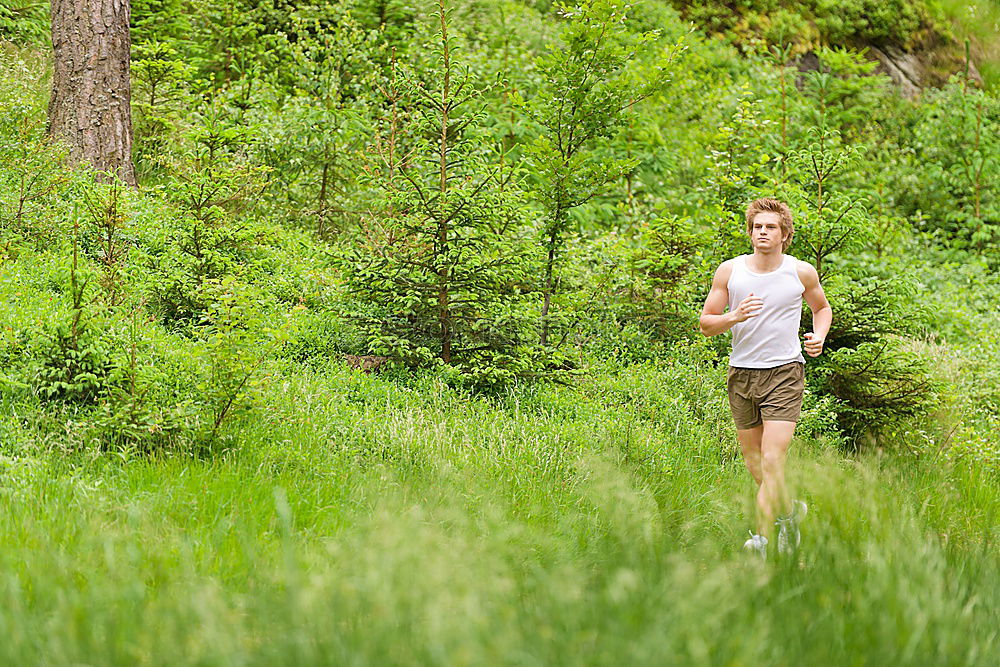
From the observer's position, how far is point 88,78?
29.7ft

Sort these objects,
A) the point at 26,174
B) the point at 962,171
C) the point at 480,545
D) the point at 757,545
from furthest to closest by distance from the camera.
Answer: the point at 962,171, the point at 26,174, the point at 757,545, the point at 480,545

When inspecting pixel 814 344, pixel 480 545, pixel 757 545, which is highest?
pixel 814 344

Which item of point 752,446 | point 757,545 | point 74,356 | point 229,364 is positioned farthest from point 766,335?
point 74,356

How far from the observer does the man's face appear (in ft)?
17.1

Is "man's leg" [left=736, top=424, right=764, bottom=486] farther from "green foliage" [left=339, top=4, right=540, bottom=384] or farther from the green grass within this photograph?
"green foliage" [left=339, top=4, right=540, bottom=384]

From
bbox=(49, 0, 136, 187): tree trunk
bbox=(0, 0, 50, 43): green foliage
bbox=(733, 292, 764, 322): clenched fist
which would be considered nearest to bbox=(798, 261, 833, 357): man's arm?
bbox=(733, 292, 764, 322): clenched fist

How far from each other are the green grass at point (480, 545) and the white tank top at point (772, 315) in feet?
2.46

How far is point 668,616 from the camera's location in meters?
2.55

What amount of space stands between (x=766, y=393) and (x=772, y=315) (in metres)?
0.45

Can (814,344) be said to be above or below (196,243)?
below

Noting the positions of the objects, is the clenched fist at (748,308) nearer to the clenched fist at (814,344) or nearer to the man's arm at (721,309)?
the man's arm at (721,309)

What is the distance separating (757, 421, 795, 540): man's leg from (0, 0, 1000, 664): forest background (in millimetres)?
215

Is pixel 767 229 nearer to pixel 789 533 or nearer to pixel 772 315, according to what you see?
pixel 772 315

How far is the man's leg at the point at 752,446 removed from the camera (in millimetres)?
5453
